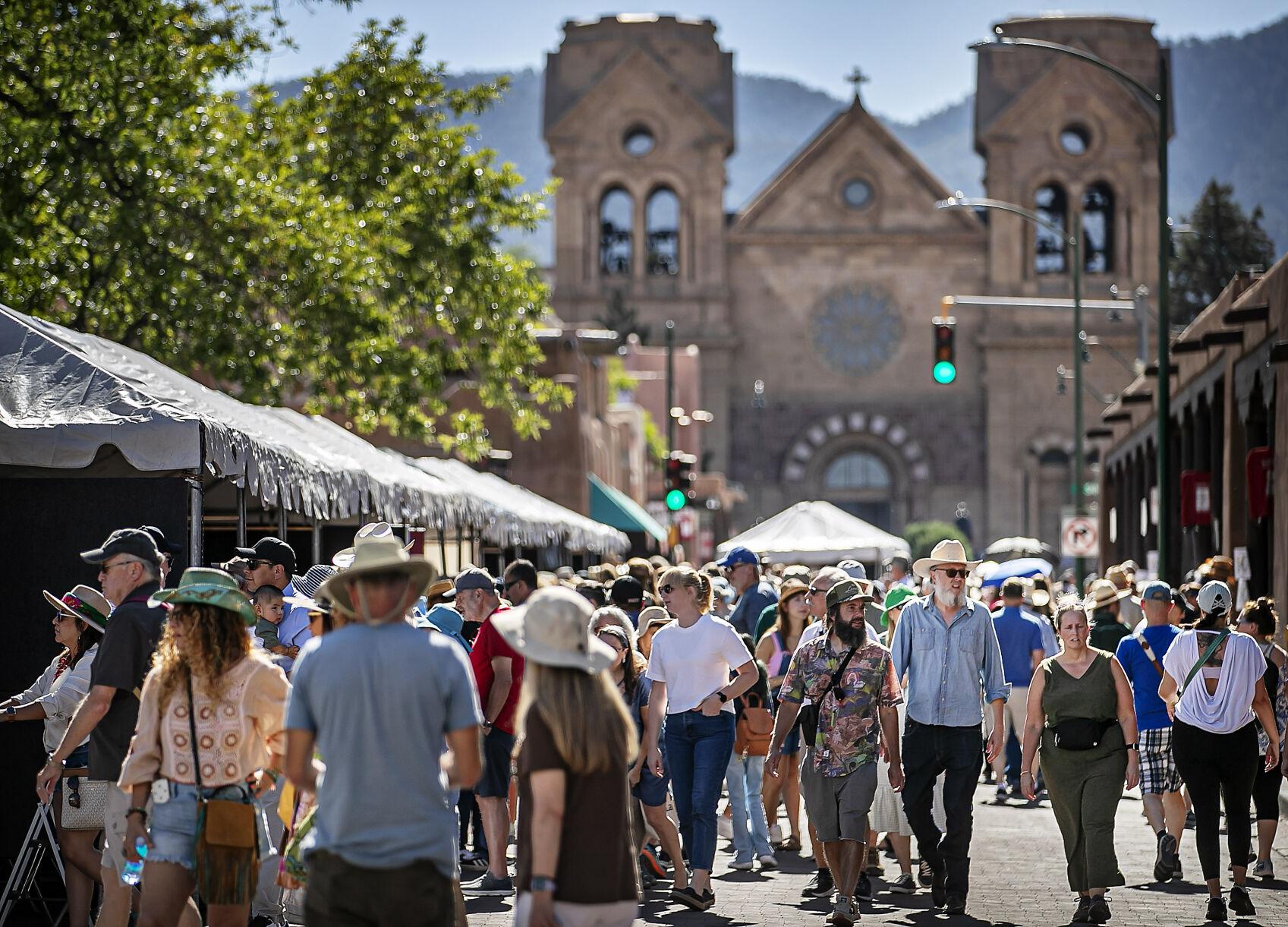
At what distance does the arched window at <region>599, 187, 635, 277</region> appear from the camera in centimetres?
6781

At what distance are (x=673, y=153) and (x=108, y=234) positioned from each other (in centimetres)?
4905

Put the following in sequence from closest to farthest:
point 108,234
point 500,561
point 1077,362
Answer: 1. point 108,234
2. point 500,561
3. point 1077,362

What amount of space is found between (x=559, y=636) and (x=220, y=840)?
5.40 feet

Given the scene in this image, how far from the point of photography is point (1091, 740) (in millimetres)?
9695

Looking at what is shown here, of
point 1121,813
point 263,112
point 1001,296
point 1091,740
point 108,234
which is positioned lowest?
point 1121,813

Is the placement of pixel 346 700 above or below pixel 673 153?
below

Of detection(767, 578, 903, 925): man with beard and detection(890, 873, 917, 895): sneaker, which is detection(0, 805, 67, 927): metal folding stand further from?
detection(890, 873, 917, 895): sneaker

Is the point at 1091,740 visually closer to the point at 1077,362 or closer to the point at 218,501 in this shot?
the point at 218,501

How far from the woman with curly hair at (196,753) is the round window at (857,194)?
62.3 metres

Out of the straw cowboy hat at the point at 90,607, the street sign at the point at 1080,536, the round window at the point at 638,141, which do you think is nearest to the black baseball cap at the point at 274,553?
the straw cowboy hat at the point at 90,607

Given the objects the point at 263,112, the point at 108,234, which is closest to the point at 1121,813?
the point at 108,234

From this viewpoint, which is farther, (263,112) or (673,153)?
(673,153)

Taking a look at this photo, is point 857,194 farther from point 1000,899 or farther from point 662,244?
point 1000,899

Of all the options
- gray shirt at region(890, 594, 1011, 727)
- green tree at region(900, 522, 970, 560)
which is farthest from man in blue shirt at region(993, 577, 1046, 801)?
green tree at region(900, 522, 970, 560)
